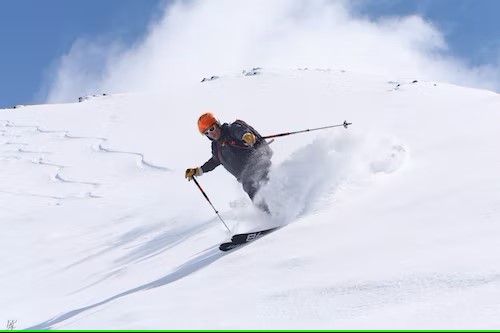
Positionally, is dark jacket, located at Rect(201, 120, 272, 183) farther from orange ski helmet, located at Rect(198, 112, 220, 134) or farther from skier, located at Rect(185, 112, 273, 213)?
orange ski helmet, located at Rect(198, 112, 220, 134)

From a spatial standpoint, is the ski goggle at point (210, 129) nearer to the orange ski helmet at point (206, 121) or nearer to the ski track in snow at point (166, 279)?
the orange ski helmet at point (206, 121)

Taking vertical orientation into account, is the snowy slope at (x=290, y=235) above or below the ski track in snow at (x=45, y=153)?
below

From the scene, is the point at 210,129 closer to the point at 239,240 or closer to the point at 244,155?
the point at 244,155

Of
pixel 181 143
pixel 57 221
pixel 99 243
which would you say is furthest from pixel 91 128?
pixel 99 243

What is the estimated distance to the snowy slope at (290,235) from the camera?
3359mm

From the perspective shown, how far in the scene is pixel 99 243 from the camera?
914cm

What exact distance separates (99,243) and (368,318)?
687 cm

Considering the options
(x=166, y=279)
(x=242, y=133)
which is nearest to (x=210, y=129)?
(x=242, y=133)

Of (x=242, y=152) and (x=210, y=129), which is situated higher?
(x=210, y=129)

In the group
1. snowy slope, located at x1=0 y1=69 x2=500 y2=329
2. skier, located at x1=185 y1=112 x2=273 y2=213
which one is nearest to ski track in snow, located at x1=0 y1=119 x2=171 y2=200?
snowy slope, located at x1=0 y1=69 x2=500 y2=329

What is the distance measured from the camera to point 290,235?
5258mm

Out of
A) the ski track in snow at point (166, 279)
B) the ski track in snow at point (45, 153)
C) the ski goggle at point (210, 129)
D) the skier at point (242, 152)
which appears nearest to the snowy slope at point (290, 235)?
the ski track in snow at point (166, 279)

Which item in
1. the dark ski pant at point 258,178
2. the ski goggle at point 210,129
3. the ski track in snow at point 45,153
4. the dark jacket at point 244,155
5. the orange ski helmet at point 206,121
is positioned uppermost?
the ski track in snow at point 45,153

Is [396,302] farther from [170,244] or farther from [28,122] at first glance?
[28,122]
